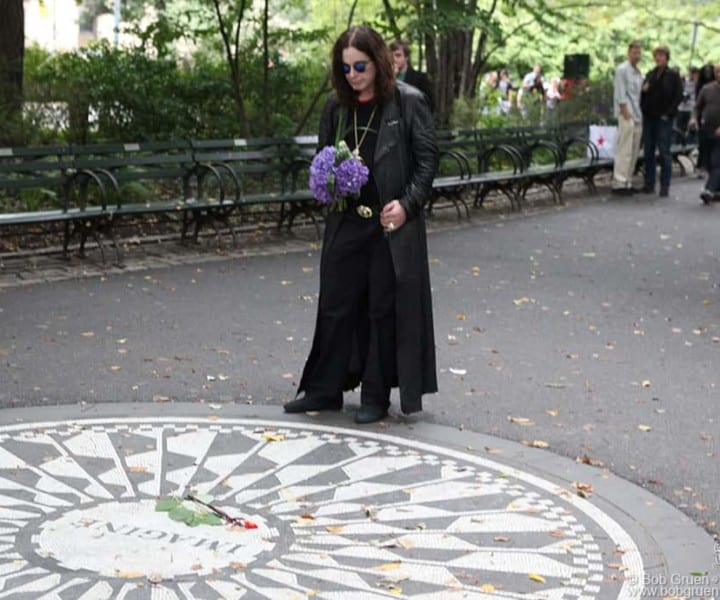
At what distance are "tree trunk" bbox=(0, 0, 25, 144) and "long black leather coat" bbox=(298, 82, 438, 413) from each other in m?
8.52

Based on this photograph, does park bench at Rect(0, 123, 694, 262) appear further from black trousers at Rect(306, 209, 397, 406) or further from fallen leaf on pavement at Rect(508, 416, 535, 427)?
fallen leaf on pavement at Rect(508, 416, 535, 427)

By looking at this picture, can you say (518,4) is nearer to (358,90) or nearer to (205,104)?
(205,104)

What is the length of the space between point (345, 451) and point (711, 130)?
14570 millimetres

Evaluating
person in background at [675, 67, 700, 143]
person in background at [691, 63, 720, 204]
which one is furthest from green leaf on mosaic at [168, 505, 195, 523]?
person in background at [675, 67, 700, 143]

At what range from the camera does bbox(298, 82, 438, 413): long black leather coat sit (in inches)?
292

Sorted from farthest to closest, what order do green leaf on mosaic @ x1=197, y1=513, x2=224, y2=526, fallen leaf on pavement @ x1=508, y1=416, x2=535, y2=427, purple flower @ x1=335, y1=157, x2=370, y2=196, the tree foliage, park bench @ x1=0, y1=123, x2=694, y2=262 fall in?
the tree foliage
park bench @ x1=0, y1=123, x2=694, y2=262
fallen leaf on pavement @ x1=508, y1=416, x2=535, y2=427
purple flower @ x1=335, y1=157, x2=370, y2=196
green leaf on mosaic @ x1=197, y1=513, x2=224, y2=526

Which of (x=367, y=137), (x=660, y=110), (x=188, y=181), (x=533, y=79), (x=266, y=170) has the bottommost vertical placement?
(x=188, y=181)

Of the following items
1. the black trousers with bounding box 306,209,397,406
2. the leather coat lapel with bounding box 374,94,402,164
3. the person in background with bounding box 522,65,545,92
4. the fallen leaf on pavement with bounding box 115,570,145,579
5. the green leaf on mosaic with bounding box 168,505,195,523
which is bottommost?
the fallen leaf on pavement with bounding box 115,570,145,579

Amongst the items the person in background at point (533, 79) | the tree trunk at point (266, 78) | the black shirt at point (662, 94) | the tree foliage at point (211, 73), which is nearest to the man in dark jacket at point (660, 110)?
the black shirt at point (662, 94)

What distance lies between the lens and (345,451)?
697 cm

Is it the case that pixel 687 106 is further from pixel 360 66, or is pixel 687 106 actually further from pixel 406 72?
pixel 360 66

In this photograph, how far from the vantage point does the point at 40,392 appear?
812cm

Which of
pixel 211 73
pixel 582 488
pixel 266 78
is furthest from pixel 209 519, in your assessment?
pixel 211 73

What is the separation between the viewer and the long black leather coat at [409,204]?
24.3 feet
